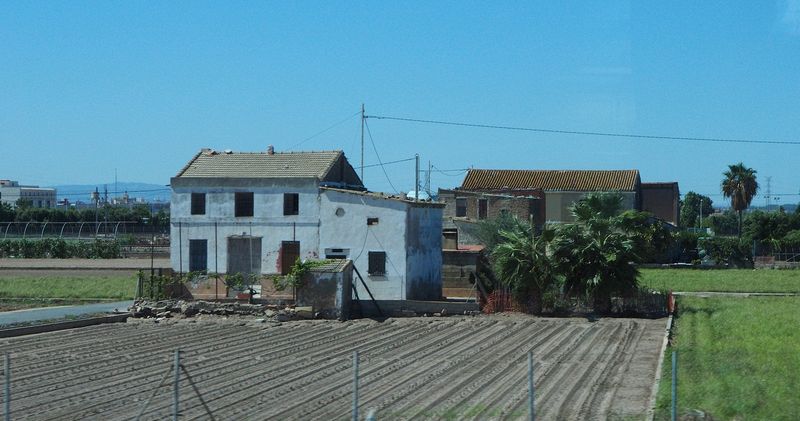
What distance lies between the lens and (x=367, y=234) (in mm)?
40406

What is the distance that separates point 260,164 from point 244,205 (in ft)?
9.73

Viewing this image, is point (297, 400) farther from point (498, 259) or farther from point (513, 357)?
point (498, 259)

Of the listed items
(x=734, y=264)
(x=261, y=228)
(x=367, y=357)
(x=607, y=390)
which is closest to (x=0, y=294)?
(x=261, y=228)

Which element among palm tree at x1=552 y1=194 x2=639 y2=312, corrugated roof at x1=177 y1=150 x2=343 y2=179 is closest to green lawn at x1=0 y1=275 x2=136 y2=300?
corrugated roof at x1=177 y1=150 x2=343 y2=179

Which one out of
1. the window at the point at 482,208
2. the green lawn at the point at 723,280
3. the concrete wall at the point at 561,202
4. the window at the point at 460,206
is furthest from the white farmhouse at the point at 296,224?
the concrete wall at the point at 561,202

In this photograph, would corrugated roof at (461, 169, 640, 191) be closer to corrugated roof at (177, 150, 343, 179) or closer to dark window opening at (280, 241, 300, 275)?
corrugated roof at (177, 150, 343, 179)

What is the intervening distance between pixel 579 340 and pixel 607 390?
9.83 m

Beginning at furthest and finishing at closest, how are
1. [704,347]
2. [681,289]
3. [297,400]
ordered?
[681,289] < [704,347] < [297,400]

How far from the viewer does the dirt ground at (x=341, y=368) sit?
1766 cm

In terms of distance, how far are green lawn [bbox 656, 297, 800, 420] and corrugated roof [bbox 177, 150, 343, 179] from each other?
18.1 metres

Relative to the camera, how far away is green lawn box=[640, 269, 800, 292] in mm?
51156

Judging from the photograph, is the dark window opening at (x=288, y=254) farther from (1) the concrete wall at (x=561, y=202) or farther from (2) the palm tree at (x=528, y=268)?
(1) the concrete wall at (x=561, y=202)

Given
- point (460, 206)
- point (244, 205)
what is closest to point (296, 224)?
point (244, 205)

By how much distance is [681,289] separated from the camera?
166 feet
